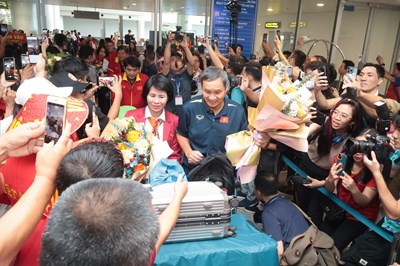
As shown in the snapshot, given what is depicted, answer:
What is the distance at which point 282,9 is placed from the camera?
300 inches

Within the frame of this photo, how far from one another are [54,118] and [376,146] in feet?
5.55

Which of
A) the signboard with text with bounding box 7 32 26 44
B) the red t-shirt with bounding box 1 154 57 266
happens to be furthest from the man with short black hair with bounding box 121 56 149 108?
the signboard with text with bounding box 7 32 26 44

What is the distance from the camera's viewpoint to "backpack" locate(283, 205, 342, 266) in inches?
72.1

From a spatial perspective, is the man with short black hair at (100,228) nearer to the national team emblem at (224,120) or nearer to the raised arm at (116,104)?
the national team emblem at (224,120)

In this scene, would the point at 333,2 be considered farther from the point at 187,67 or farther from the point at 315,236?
the point at 315,236

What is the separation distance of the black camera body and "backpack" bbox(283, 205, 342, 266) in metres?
0.57

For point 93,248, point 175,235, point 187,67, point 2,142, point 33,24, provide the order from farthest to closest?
1. point 33,24
2. point 187,67
3. point 175,235
4. point 2,142
5. point 93,248

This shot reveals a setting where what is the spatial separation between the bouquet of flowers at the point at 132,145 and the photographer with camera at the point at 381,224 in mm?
1267

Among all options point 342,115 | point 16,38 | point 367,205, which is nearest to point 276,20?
point 16,38

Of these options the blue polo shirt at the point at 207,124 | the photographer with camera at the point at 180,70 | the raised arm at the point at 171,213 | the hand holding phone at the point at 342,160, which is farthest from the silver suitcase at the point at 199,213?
the photographer with camera at the point at 180,70

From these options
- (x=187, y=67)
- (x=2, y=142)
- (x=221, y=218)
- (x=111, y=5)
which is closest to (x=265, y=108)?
(x=221, y=218)

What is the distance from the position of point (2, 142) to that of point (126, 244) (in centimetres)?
64

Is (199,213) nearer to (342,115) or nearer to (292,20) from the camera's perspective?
(342,115)

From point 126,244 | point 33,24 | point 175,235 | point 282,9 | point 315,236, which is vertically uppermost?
point 282,9
